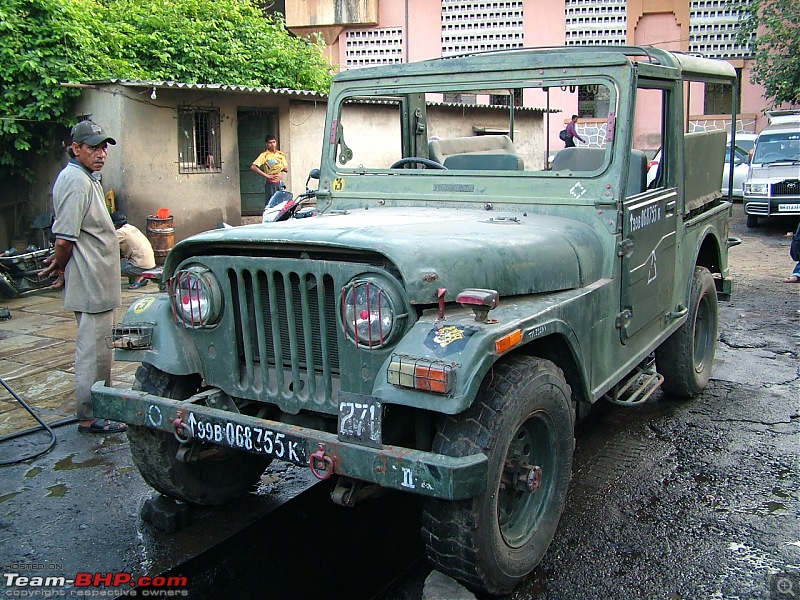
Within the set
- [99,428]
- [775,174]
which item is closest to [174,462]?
[99,428]

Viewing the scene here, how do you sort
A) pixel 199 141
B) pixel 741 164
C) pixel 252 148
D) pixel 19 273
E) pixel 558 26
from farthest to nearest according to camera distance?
pixel 558 26
pixel 741 164
pixel 252 148
pixel 199 141
pixel 19 273

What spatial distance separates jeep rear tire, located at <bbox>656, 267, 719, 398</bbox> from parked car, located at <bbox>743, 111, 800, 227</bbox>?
31.5 ft

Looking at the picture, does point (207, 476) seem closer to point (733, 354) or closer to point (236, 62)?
point (733, 354)

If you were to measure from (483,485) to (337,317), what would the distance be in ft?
2.65

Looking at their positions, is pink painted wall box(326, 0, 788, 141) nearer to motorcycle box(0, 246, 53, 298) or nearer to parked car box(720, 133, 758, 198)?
parked car box(720, 133, 758, 198)

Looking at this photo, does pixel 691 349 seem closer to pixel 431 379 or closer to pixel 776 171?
pixel 431 379

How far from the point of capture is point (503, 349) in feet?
9.07

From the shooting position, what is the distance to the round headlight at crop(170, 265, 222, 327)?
3262 millimetres

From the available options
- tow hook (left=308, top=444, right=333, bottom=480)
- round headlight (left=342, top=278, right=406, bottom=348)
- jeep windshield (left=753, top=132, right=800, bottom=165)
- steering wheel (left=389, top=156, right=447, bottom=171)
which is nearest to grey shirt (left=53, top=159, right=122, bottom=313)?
steering wheel (left=389, top=156, right=447, bottom=171)

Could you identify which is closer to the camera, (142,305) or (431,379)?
(431,379)

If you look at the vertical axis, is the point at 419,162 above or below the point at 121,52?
below

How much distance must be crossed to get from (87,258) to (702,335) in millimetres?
4079

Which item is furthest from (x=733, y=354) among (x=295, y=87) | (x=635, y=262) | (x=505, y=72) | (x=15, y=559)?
(x=295, y=87)

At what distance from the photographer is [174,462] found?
3576mm
